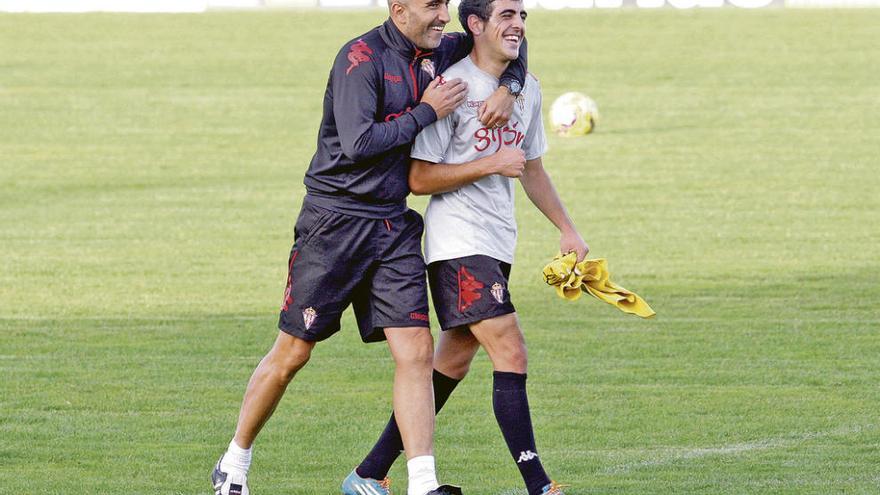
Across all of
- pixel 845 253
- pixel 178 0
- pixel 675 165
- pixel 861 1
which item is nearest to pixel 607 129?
pixel 675 165

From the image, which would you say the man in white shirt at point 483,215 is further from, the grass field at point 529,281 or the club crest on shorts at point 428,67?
the grass field at point 529,281

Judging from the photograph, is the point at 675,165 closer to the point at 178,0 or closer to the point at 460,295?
the point at 460,295

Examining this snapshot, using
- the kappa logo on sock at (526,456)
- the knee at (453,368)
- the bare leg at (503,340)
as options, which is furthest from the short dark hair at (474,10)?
the kappa logo on sock at (526,456)

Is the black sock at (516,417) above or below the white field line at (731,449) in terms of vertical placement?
above

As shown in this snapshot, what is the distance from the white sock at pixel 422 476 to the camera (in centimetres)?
590

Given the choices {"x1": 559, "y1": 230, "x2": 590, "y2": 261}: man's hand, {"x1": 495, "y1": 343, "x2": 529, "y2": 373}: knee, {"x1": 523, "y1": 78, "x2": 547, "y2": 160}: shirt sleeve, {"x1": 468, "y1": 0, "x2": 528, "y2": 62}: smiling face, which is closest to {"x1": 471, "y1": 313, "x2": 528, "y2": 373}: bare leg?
{"x1": 495, "y1": 343, "x2": 529, "y2": 373}: knee

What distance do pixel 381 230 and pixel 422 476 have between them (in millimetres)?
924

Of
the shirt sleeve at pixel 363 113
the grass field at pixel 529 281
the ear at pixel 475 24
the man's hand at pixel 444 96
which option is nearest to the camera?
the shirt sleeve at pixel 363 113

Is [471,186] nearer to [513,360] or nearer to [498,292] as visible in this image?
[498,292]

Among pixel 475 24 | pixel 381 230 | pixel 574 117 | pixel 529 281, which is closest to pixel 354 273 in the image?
pixel 381 230

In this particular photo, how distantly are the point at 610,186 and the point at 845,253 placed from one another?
15.8ft

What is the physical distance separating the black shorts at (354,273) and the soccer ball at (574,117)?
666 inches

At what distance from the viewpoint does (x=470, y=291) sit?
612 cm

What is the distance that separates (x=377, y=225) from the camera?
6121 mm
